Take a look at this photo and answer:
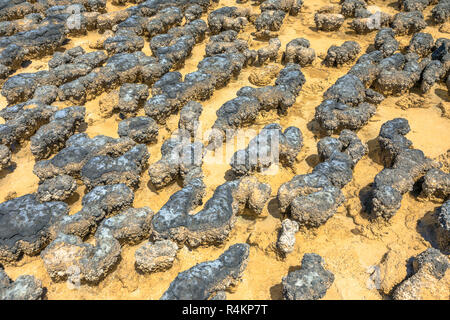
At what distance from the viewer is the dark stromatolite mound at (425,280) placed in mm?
6148

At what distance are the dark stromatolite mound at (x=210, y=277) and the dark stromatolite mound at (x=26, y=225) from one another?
305 cm

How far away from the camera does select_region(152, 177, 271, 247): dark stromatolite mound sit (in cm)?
710

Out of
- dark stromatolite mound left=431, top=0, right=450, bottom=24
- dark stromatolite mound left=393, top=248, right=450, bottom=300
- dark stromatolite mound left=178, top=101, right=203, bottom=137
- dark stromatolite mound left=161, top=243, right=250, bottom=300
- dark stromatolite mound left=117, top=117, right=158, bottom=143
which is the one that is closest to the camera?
dark stromatolite mound left=161, top=243, right=250, bottom=300

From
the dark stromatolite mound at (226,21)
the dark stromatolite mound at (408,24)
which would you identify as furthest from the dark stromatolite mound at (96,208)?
the dark stromatolite mound at (408,24)

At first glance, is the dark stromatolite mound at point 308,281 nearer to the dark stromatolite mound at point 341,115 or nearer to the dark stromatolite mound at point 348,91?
the dark stromatolite mound at point 341,115

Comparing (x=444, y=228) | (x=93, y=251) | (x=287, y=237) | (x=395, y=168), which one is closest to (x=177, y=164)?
(x=93, y=251)

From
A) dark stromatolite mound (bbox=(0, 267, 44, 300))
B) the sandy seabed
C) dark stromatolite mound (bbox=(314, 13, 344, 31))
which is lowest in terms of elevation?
the sandy seabed

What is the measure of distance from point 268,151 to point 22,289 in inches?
218

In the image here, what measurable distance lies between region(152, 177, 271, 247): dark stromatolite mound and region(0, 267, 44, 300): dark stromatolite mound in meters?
2.17

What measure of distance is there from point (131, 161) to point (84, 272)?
2740 millimetres

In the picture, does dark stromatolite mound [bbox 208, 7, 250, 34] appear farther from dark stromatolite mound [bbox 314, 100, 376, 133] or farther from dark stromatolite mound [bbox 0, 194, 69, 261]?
dark stromatolite mound [bbox 0, 194, 69, 261]

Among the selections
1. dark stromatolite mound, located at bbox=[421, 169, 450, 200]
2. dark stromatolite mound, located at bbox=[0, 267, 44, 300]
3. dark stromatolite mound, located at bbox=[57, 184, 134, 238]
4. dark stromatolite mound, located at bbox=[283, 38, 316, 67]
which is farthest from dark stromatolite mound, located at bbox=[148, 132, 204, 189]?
dark stromatolite mound, located at bbox=[283, 38, 316, 67]

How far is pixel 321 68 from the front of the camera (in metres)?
12.5
